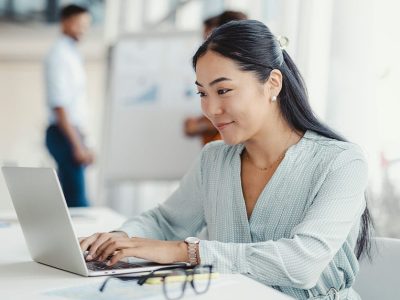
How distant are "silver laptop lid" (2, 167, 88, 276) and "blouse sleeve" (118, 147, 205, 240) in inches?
15.3

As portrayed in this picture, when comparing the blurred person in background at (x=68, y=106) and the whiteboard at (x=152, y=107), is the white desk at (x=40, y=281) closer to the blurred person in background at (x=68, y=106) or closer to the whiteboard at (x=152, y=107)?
the whiteboard at (x=152, y=107)

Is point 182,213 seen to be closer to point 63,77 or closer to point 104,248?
point 104,248

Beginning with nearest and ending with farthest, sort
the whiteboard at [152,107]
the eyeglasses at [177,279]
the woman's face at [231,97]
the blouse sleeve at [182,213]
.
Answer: the eyeglasses at [177,279]
the woman's face at [231,97]
the blouse sleeve at [182,213]
the whiteboard at [152,107]

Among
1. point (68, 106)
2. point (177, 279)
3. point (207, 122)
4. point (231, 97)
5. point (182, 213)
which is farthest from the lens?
point (68, 106)

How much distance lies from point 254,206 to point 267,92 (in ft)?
0.94

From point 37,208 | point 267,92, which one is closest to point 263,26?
point 267,92

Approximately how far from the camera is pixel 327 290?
1461mm

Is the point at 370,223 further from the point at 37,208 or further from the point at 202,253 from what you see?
the point at 37,208

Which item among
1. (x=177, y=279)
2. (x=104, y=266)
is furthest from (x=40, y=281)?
(x=177, y=279)

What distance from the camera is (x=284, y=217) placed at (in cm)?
150

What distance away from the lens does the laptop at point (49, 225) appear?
1.21m

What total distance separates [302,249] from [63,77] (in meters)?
3.14

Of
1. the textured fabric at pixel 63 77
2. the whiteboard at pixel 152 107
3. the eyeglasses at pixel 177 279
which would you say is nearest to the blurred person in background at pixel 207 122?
the whiteboard at pixel 152 107

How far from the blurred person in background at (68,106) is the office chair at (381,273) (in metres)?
2.77
